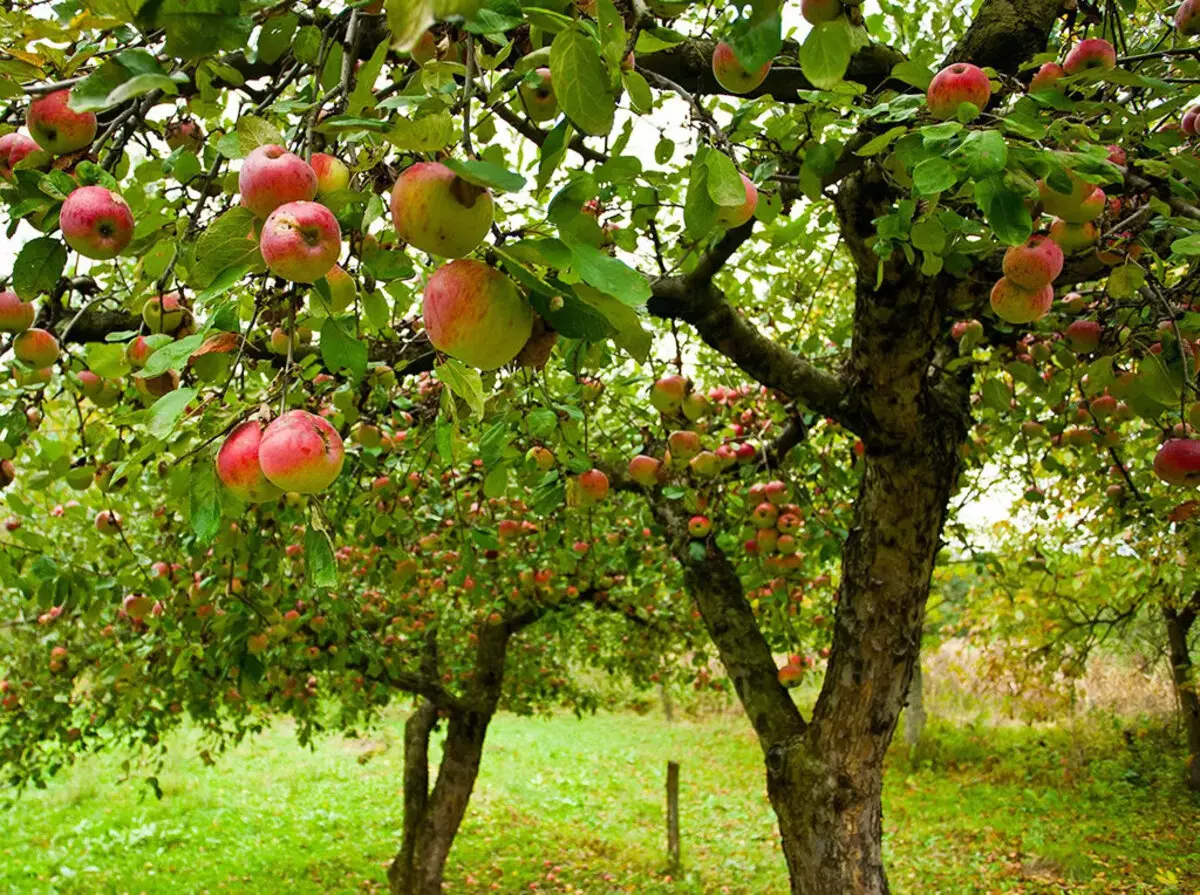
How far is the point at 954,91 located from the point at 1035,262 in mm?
492

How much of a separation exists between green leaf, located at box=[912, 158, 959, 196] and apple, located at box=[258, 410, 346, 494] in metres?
0.92

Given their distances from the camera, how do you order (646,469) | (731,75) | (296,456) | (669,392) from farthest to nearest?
1. (646,469)
2. (669,392)
3. (731,75)
4. (296,456)

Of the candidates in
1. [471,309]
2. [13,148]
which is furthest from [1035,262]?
[13,148]

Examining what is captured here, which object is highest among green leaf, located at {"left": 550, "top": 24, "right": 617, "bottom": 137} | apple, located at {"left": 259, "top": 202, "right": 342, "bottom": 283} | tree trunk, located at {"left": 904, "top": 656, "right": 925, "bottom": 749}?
green leaf, located at {"left": 550, "top": 24, "right": 617, "bottom": 137}

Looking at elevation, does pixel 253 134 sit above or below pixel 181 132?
below

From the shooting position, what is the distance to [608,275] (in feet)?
2.61

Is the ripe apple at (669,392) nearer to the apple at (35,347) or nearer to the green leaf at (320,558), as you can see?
the apple at (35,347)

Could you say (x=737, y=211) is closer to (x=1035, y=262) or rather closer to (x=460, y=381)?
(x=460, y=381)

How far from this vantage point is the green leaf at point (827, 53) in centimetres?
113

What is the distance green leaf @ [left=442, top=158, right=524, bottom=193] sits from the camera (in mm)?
711

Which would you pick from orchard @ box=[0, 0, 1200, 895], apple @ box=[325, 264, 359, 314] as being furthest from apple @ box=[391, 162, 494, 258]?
apple @ box=[325, 264, 359, 314]

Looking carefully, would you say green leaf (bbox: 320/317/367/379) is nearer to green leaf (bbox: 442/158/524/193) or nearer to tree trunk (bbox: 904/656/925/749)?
green leaf (bbox: 442/158/524/193)

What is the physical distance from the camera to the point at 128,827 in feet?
32.2

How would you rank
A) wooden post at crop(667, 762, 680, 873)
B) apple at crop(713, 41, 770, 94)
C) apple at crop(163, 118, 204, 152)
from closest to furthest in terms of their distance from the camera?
apple at crop(713, 41, 770, 94) → apple at crop(163, 118, 204, 152) → wooden post at crop(667, 762, 680, 873)
